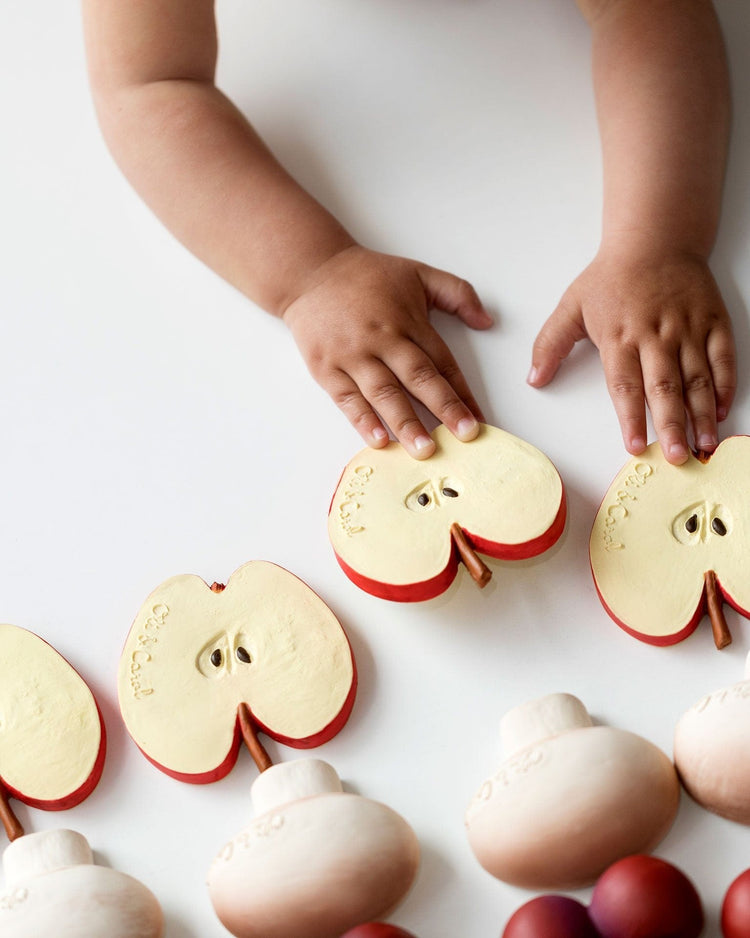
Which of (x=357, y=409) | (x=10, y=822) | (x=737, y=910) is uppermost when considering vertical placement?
(x=357, y=409)

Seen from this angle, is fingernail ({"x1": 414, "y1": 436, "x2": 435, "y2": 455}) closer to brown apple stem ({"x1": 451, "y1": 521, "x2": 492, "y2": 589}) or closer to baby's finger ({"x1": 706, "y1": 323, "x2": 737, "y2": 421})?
brown apple stem ({"x1": 451, "y1": 521, "x2": 492, "y2": 589})

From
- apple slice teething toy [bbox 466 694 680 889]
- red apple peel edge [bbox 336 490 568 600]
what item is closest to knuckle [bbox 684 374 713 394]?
red apple peel edge [bbox 336 490 568 600]

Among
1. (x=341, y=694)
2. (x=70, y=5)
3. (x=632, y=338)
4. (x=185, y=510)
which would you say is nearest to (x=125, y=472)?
(x=185, y=510)

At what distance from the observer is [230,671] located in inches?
19.1

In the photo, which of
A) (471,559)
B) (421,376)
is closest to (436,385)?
(421,376)

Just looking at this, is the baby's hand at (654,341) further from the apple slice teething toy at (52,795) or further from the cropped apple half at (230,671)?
the apple slice teething toy at (52,795)

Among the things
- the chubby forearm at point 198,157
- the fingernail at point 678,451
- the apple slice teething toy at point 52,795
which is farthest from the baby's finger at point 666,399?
the apple slice teething toy at point 52,795

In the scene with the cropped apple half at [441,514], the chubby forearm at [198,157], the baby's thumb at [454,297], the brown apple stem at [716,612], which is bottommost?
the brown apple stem at [716,612]

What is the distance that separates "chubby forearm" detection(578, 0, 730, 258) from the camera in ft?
1.97

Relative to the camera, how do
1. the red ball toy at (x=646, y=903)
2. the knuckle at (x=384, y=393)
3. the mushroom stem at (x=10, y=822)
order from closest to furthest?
the red ball toy at (x=646, y=903) < the mushroom stem at (x=10, y=822) < the knuckle at (x=384, y=393)

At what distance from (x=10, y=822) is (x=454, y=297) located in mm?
369

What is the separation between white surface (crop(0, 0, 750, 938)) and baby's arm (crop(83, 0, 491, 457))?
0.02 meters

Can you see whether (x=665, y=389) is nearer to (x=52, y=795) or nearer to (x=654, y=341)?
(x=654, y=341)

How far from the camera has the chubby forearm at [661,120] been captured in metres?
0.60
